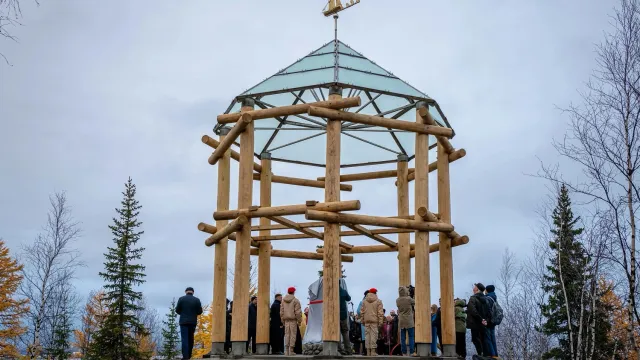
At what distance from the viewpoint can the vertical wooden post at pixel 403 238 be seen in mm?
17688

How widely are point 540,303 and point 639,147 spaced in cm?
1878

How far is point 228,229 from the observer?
14.3 metres

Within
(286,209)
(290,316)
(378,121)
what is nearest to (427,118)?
(378,121)

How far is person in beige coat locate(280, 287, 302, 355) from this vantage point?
15.1 metres

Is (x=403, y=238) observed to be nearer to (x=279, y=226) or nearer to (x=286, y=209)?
(x=279, y=226)

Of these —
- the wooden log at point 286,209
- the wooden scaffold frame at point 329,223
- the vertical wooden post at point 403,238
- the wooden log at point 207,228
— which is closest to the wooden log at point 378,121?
the wooden scaffold frame at point 329,223

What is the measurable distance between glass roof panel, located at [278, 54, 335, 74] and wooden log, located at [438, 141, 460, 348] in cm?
263

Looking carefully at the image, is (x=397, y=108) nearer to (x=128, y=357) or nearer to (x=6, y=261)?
(x=128, y=357)

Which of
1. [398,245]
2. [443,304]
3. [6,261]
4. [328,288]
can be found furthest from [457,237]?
[6,261]

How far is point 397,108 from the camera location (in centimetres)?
1636

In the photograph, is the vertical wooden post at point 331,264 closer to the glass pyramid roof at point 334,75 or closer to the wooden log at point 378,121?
the wooden log at point 378,121

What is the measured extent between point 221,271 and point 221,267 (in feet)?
0.29

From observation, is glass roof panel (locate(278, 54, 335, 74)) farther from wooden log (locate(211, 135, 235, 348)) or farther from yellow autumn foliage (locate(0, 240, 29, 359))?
yellow autumn foliage (locate(0, 240, 29, 359))

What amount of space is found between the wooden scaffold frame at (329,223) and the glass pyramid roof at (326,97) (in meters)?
0.61
